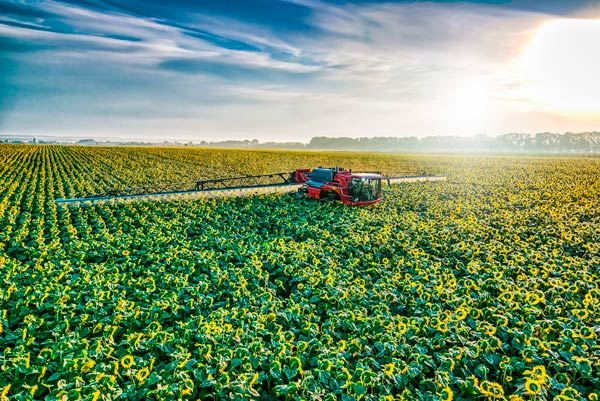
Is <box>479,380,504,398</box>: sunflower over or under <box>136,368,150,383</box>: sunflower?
under

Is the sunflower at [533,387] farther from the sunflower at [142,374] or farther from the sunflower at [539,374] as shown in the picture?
the sunflower at [142,374]

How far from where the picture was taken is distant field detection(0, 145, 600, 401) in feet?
17.1

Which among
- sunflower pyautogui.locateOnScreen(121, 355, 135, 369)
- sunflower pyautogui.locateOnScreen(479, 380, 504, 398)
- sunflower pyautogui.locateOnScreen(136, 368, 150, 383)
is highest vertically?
sunflower pyautogui.locateOnScreen(121, 355, 135, 369)

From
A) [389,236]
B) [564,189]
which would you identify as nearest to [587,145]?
[564,189]

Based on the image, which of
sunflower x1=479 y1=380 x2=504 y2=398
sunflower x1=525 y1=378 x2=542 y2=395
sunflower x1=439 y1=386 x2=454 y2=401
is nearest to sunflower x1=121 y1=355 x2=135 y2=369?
sunflower x1=439 y1=386 x2=454 y2=401

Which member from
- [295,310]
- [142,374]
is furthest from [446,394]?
[142,374]

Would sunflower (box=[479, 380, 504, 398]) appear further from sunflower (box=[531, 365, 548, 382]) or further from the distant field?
sunflower (box=[531, 365, 548, 382])

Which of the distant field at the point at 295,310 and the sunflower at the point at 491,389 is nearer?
the sunflower at the point at 491,389

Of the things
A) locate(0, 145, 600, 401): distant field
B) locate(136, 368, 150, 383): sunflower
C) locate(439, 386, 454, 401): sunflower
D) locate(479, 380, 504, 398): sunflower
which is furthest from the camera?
locate(0, 145, 600, 401): distant field

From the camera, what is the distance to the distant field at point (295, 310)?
5.21 m

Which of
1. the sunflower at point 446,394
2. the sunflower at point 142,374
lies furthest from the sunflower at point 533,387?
the sunflower at point 142,374

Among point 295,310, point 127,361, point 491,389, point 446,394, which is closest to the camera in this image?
point 446,394

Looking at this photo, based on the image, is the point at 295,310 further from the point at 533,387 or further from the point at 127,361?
the point at 533,387

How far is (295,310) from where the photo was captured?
7.17 m
